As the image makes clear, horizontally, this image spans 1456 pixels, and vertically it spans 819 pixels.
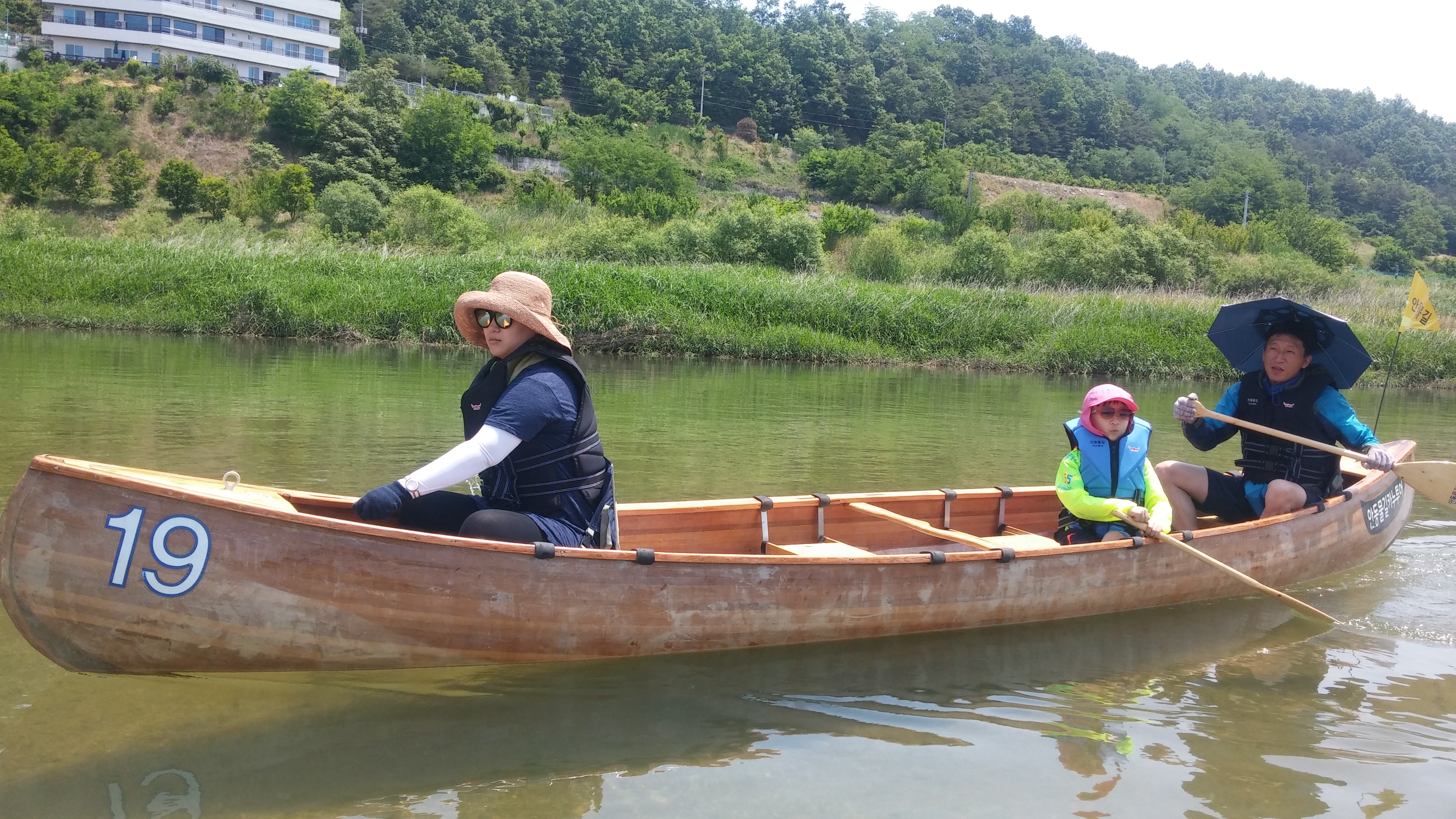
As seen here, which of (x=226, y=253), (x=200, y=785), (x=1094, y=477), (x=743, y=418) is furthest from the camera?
(x=226, y=253)

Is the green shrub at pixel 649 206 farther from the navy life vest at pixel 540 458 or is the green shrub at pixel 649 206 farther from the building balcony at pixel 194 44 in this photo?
the navy life vest at pixel 540 458

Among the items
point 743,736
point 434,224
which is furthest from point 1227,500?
point 434,224

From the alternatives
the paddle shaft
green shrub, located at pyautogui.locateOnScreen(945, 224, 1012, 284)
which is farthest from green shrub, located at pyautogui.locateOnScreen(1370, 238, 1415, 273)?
the paddle shaft

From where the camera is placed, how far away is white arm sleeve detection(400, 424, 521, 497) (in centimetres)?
386

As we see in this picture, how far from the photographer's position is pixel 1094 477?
583 centimetres

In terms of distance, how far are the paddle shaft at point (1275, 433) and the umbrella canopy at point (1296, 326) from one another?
0.35m

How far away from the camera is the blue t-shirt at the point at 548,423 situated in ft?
13.3

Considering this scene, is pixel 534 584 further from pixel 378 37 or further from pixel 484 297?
pixel 378 37

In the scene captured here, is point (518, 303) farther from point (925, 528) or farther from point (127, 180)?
point (127, 180)

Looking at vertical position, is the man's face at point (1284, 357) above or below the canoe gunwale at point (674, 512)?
above

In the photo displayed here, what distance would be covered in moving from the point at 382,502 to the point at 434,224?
1184 inches

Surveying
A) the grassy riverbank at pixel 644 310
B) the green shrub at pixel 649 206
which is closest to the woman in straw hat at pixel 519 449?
the grassy riverbank at pixel 644 310

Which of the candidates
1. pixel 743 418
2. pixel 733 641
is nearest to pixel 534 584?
pixel 733 641

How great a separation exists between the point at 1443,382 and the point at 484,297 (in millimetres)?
23600
